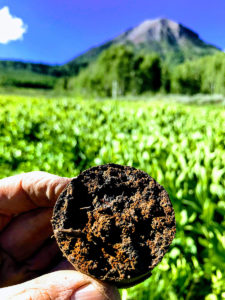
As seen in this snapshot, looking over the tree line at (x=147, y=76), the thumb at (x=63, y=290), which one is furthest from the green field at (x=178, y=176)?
→ the tree line at (x=147, y=76)

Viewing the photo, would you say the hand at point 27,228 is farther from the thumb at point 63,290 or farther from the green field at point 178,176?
the green field at point 178,176

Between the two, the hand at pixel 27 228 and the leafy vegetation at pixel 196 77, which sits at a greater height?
the leafy vegetation at pixel 196 77

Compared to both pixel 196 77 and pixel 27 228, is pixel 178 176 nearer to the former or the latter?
pixel 27 228

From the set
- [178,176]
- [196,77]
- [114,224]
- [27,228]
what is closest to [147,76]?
[196,77]

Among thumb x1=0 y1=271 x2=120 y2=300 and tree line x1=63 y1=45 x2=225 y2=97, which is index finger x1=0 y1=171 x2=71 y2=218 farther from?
tree line x1=63 y1=45 x2=225 y2=97

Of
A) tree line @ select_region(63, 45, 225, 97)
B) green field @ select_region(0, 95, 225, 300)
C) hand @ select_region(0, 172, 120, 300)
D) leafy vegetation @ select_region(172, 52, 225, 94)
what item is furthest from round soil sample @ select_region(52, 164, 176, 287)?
leafy vegetation @ select_region(172, 52, 225, 94)

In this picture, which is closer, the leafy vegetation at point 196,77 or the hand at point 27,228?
the hand at point 27,228

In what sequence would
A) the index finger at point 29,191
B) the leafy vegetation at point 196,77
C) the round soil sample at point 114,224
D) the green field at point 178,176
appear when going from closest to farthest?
the round soil sample at point 114,224, the index finger at point 29,191, the green field at point 178,176, the leafy vegetation at point 196,77
